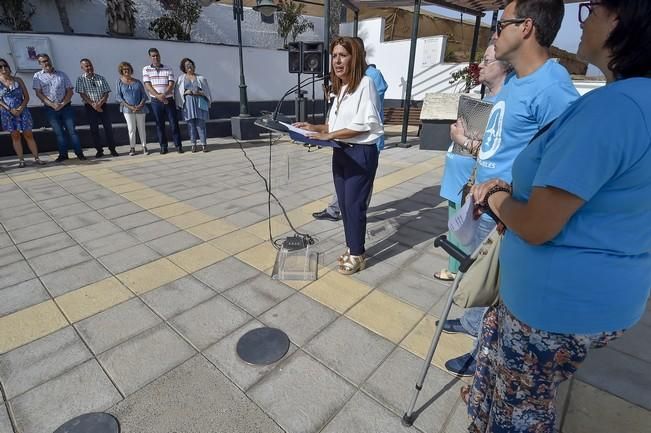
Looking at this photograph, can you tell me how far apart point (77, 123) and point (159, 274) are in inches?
304

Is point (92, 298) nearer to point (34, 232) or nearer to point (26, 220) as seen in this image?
point (34, 232)

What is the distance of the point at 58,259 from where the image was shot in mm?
3123

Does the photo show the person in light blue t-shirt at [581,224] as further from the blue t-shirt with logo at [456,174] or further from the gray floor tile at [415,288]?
the gray floor tile at [415,288]

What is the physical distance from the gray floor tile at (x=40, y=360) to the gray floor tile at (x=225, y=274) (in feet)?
2.99

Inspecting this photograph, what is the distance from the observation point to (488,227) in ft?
6.24

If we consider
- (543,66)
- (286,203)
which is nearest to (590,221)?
(543,66)

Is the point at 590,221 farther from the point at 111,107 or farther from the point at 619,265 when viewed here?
the point at 111,107

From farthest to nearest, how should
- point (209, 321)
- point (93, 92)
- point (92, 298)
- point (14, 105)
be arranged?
1. point (93, 92)
2. point (14, 105)
3. point (92, 298)
4. point (209, 321)

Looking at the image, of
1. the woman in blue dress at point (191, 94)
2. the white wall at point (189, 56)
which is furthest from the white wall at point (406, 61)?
the woman in blue dress at point (191, 94)

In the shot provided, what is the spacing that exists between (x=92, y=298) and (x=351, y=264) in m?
1.97

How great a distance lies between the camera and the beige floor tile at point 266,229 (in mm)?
3664

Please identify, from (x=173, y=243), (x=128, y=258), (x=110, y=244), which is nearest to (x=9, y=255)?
(x=110, y=244)

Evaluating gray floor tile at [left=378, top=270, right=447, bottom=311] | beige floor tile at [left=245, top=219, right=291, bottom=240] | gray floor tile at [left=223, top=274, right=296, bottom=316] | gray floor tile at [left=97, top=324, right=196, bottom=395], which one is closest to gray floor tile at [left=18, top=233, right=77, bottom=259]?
beige floor tile at [left=245, top=219, right=291, bottom=240]

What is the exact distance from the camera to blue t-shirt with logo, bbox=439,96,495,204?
2.34m
